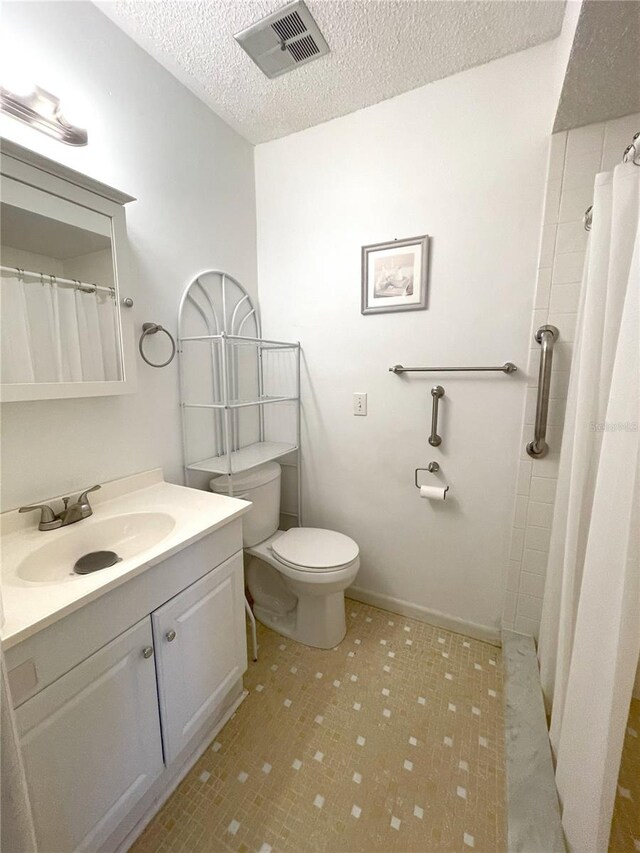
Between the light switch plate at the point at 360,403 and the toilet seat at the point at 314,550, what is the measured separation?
2.14 ft

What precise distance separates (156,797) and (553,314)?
2.13 meters

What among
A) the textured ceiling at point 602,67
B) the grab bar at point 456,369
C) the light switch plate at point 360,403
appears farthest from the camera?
the light switch plate at point 360,403

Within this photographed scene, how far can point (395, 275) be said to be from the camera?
5.26ft

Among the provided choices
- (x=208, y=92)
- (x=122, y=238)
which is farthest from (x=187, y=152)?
(x=122, y=238)

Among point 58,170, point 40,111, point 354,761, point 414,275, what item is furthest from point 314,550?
point 40,111

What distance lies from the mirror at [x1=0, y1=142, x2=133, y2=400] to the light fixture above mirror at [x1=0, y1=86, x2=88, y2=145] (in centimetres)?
15

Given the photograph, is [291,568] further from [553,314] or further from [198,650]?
[553,314]

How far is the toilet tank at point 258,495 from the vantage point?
1.61 meters

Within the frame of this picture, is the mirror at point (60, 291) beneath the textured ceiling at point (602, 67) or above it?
beneath

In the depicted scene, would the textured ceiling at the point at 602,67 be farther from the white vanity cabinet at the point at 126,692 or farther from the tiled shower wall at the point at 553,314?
the white vanity cabinet at the point at 126,692

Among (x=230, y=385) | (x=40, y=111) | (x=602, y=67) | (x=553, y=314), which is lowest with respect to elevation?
(x=230, y=385)

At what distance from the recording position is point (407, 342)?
64.3 inches

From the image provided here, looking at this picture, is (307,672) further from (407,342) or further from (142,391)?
(407,342)

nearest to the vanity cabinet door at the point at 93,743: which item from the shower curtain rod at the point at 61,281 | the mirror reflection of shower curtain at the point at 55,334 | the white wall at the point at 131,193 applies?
the white wall at the point at 131,193
